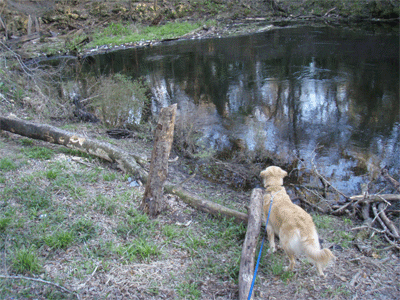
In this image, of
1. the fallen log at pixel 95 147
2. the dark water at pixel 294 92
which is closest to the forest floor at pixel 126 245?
the fallen log at pixel 95 147

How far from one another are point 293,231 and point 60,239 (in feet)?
9.67

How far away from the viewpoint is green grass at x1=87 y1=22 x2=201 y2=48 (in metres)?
23.8

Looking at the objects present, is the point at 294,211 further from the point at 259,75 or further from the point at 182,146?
the point at 259,75

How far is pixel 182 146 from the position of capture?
28.6 ft

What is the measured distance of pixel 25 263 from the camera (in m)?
3.57

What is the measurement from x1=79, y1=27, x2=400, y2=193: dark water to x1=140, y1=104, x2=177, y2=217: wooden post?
3.70m

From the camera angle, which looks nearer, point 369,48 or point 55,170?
point 55,170

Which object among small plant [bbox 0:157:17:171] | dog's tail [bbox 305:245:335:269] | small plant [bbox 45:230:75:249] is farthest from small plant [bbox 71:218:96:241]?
dog's tail [bbox 305:245:335:269]

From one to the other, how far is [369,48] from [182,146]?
14790 millimetres

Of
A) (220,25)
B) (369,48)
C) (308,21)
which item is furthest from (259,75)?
(308,21)

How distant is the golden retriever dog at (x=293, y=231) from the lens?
3549mm

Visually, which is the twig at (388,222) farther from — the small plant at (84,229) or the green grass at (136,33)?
the green grass at (136,33)

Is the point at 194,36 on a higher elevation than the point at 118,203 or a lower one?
higher

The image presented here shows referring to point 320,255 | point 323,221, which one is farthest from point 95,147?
point 320,255
